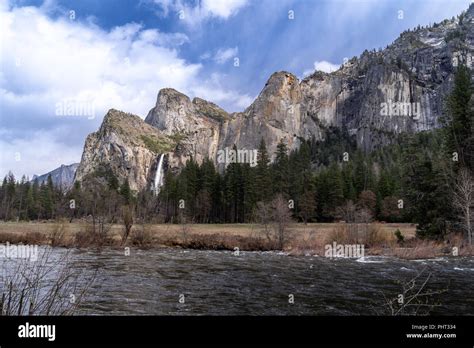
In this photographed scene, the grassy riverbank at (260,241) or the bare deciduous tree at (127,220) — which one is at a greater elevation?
the bare deciduous tree at (127,220)

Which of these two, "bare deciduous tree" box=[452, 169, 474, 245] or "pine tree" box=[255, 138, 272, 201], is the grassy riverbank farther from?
Answer: "pine tree" box=[255, 138, 272, 201]

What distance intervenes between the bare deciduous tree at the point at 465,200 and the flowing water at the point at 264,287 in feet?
26.7

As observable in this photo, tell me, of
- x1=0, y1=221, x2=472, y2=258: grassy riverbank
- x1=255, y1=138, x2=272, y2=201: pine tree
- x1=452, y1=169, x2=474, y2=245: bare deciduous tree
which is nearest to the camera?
x1=0, y1=221, x2=472, y2=258: grassy riverbank

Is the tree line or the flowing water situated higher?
the tree line

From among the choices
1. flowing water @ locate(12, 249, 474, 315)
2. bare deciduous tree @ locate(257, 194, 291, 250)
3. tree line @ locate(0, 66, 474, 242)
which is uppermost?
tree line @ locate(0, 66, 474, 242)

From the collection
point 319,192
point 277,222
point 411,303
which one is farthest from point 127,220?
point 319,192

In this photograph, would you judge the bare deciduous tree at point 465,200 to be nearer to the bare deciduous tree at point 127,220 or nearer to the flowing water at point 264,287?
the flowing water at point 264,287

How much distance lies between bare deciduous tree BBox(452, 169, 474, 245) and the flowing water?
26.7 feet

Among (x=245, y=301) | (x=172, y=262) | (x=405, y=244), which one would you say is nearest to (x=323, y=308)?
(x=245, y=301)

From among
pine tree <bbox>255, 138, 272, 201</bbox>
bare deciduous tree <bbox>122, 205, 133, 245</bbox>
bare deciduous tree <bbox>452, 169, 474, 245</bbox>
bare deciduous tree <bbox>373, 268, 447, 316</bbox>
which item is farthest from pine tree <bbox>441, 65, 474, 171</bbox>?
pine tree <bbox>255, 138, 272, 201</bbox>

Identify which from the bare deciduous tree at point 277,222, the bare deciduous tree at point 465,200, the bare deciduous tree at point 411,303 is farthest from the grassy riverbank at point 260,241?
the bare deciduous tree at point 411,303

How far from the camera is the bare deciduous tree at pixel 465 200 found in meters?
35.8

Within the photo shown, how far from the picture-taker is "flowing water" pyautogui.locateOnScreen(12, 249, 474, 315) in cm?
1364

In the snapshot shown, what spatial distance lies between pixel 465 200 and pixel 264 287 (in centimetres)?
2688
